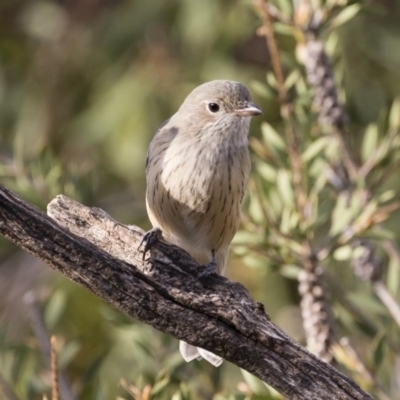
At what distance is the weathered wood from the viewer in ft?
8.70

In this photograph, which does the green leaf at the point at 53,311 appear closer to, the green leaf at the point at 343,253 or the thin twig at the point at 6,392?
the thin twig at the point at 6,392

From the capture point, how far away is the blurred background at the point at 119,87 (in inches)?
219

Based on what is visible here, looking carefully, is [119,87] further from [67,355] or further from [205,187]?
[67,355]

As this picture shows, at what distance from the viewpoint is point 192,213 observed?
4.12 meters

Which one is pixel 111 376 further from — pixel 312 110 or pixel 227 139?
pixel 312 110

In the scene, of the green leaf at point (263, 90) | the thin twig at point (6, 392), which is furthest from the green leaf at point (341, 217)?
the thin twig at point (6, 392)

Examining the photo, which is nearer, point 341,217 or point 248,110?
point 341,217

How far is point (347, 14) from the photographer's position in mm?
3535

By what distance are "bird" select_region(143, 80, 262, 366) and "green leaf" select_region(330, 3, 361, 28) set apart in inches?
29.2

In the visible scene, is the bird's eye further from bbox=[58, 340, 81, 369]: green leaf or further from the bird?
bbox=[58, 340, 81, 369]: green leaf

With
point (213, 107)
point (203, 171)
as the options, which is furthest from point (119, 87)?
point (203, 171)

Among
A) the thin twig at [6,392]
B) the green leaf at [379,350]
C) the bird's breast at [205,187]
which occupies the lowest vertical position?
the thin twig at [6,392]

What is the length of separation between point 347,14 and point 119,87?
2644 millimetres

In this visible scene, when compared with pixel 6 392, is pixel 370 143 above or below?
above
